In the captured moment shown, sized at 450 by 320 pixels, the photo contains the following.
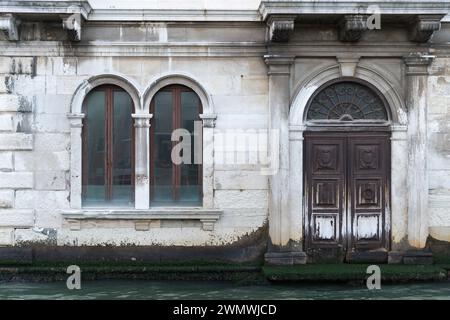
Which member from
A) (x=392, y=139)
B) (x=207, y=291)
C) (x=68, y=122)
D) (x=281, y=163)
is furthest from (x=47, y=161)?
(x=392, y=139)

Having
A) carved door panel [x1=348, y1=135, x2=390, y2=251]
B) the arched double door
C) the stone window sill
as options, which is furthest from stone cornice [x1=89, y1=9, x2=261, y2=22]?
the stone window sill

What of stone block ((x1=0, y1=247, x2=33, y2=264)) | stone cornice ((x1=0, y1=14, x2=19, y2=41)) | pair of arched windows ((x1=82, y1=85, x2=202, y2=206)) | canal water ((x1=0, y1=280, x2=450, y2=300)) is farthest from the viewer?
pair of arched windows ((x1=82, y1=85, x2=202, y2=206))

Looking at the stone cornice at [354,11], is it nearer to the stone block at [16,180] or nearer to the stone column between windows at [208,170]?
the stone column between windows at [208,170]

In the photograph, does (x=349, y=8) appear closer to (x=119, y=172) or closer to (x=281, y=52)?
(x=281, y=52)

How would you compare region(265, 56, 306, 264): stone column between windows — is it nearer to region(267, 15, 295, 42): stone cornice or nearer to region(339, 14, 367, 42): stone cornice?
region(267, 15, 295, 42): stone cornice

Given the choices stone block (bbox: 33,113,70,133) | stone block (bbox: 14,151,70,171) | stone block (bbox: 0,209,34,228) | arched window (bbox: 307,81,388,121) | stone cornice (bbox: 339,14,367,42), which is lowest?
stone block (bbox: 0,209,34,228)

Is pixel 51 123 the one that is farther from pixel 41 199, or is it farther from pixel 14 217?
pixel 14 217

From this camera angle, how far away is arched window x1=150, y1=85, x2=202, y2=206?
11.4 meters

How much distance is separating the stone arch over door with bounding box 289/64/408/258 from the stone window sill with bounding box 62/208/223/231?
50.7 inches

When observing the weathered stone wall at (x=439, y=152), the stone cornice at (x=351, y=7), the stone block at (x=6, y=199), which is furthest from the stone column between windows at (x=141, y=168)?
the weathered stone wall at (x=439, y=152)

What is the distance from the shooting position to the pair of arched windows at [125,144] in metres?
11.4

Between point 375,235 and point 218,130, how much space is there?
307 centimetres

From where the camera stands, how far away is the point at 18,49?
11.2 m

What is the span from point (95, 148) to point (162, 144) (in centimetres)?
109
